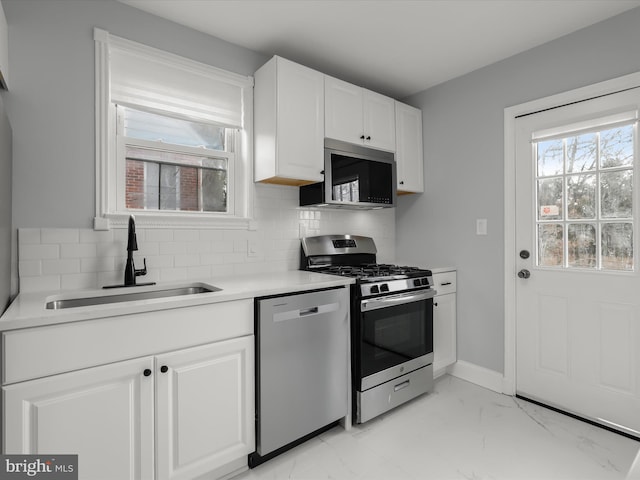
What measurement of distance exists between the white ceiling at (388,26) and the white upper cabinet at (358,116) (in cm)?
23

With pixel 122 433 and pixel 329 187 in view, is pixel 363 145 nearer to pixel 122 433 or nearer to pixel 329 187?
pixel 329 187

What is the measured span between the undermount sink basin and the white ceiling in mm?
1650

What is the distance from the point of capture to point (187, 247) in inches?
88.4

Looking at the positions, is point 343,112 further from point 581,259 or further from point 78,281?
point 78,281

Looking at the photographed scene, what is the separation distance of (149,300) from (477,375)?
256 cm

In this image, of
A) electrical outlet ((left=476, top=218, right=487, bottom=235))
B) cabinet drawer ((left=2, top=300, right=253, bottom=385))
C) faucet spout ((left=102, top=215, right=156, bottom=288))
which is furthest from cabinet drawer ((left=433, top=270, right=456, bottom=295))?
faucet spout ((left=102, top=215, right=156, bottom=288))

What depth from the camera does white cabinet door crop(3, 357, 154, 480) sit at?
48.1 inches

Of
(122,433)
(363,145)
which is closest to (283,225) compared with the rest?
(363,145)

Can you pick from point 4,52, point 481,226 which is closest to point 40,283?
point 4,52

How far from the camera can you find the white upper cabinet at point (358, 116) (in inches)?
102

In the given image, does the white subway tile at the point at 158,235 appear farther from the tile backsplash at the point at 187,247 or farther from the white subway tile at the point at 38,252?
the white subway tile at the point at 38,252

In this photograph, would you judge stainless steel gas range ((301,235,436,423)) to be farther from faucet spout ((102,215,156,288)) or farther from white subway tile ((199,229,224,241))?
faucet spout ((102,215,156,288))

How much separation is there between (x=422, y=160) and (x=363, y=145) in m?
0.77

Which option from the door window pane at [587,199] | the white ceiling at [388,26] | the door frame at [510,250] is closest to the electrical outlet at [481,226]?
the door frame at [510,250]
